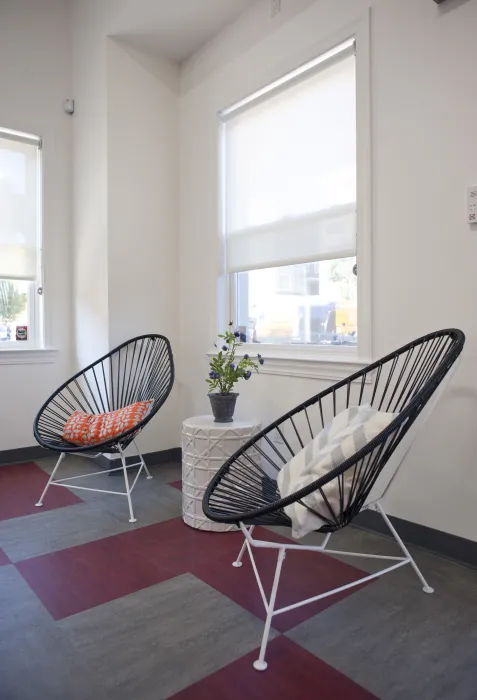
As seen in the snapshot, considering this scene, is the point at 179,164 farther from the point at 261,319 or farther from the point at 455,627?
the point at 455,627

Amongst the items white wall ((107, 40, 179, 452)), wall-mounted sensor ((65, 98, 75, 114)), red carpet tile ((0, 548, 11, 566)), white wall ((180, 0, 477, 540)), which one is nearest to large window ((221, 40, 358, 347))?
white wall ((180, 0, 477, 540))

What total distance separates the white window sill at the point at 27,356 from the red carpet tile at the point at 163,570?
1832mm

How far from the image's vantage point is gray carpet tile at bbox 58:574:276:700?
1.34m

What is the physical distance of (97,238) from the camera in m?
3.42

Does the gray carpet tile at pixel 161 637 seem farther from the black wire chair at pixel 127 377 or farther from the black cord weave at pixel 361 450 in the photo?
the black wire chair at pixel 127 377

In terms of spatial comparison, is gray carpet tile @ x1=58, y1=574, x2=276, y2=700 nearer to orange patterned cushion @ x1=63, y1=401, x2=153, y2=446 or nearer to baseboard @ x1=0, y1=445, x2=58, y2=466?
orange patterned cushion @ x1=63, y1=401, x2=153, y2=446

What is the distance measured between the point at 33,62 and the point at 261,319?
257cm

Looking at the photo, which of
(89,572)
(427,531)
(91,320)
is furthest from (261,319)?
(89,572)

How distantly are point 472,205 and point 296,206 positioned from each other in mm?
1040

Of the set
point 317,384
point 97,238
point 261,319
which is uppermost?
point 97,238

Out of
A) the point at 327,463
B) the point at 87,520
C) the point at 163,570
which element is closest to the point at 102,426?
the point at 87,520

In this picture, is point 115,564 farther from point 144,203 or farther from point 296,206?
point 144,203

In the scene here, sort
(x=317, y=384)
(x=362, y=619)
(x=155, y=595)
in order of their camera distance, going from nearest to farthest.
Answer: (x=362, y=619)
(x=155, y=595)
(x=317, y=384)

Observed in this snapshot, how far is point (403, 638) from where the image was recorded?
1.51 m
